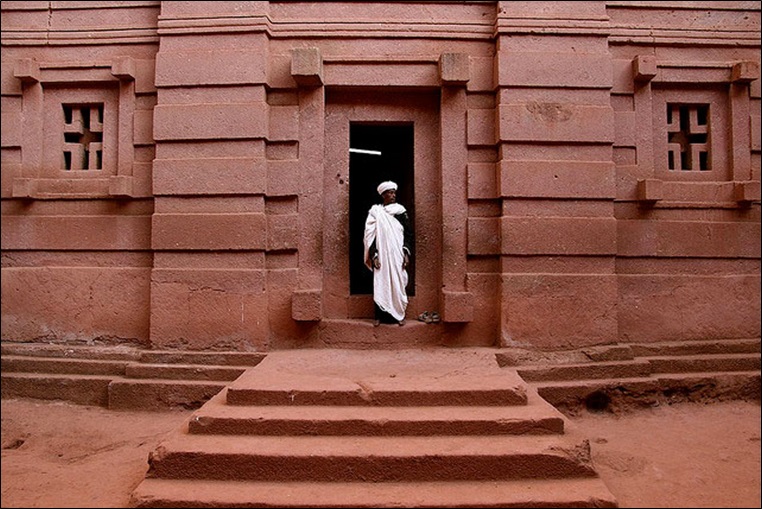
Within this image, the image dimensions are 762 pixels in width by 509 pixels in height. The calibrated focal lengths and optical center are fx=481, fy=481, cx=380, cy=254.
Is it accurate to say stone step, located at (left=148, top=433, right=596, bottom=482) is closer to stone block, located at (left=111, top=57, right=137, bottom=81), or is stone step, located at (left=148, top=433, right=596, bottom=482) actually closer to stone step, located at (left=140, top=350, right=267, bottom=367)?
stone step, located at (left=140, top=350, right=267, bottom=367)

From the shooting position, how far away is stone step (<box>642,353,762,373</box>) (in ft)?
19.3

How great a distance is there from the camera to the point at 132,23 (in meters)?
6.40

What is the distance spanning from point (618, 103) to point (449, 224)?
273cm

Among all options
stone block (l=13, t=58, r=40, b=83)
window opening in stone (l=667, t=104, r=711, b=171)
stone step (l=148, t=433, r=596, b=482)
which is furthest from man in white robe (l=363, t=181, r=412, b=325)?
stone block (l=13, t=58, r=40, b=83)

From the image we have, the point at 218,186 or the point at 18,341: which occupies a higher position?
the point at 218,186

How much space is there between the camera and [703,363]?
5914mm

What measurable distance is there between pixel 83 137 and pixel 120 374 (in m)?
3.29

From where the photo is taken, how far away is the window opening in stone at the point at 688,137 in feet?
21.1

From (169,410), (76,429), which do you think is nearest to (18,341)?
(76,429)

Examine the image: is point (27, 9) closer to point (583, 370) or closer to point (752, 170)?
point (583, 370)

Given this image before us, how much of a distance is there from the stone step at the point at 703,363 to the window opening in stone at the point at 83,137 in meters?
7.59

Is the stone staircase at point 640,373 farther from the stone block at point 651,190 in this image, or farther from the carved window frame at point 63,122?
the carved window frame at point 63,122

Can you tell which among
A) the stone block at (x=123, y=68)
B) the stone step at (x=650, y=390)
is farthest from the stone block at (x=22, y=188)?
the stone step at (x=650, y=390)

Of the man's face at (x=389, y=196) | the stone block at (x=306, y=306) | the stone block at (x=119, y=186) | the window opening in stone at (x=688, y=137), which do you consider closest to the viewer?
the stone block at (x=306, y=306)
